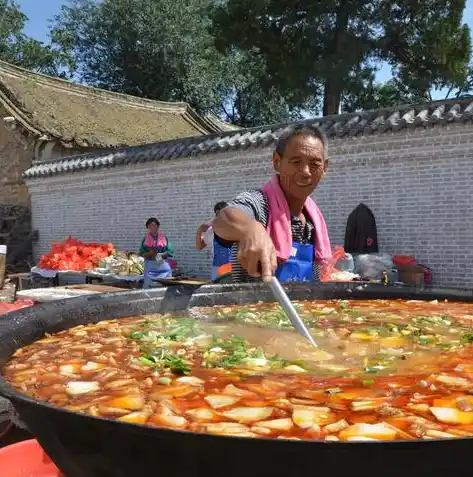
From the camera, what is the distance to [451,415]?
1248mm

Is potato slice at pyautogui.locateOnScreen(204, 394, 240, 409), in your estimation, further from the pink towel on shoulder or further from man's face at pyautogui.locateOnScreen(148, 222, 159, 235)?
man's face at pyautogui.locateOnScreen(148, 222, 159, 235)

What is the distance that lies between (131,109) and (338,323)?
20105mm

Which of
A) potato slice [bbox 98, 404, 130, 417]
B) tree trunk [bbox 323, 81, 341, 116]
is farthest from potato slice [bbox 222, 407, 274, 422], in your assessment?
tree trunk [bbox 323, 81, 341, 116]

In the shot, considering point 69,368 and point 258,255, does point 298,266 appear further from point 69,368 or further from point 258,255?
point 69,368

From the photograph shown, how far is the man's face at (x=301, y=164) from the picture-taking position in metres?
2.77

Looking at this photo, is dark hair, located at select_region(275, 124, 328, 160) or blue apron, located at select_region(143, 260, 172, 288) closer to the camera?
dark hair, located at select_region(275, 124, 328, 160)

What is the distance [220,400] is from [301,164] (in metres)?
1.66

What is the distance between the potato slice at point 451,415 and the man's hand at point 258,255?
80 centimetres

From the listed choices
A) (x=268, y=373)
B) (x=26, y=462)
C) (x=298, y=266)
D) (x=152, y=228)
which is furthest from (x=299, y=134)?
(x=152, y=228)

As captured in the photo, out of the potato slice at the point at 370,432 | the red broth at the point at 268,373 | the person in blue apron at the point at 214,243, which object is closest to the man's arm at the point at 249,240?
the red broth at the point at 268,373

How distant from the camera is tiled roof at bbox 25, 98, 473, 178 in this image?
9.09 m

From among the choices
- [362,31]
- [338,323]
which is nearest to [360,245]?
[338,323]

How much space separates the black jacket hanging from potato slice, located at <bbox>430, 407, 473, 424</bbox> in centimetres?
854

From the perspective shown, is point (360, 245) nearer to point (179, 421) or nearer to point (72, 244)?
point (72, 244)
